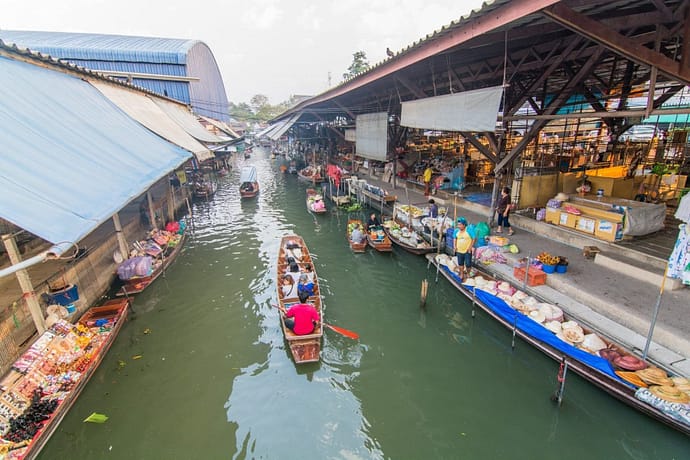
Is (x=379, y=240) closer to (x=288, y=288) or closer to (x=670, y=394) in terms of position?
(x=288, y=288)

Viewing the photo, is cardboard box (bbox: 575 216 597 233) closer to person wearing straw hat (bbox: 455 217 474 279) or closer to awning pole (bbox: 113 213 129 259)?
person wearing straw hat (bbox: 455 217 474 279)

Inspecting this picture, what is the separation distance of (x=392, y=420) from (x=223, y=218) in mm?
17563

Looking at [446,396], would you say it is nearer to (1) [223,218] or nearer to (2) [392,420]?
(2) [392,420]

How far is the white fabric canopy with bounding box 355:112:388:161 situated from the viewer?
2019 centimetres

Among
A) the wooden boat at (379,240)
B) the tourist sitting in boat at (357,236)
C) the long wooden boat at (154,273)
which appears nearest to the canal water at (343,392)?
the long wooden boat at (154,273)

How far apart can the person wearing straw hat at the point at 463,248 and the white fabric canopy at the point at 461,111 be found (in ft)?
10.8

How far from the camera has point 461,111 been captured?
11.0 metres

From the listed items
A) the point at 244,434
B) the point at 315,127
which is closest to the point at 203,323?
the point at 244,434

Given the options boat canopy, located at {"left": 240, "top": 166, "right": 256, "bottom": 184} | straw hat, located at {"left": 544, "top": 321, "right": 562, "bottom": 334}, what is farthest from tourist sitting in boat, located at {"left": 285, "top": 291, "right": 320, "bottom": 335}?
boat canopy, located at {"left": 240, "top": 166, "right": 256, "bottom": 184}

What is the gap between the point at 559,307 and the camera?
8414mm

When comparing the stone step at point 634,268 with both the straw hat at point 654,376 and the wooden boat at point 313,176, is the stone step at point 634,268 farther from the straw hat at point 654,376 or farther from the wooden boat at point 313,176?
the wooden boat at point 313,176

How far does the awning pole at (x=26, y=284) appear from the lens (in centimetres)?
650

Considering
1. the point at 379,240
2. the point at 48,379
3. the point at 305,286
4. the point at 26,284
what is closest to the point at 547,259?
the point at 379,240

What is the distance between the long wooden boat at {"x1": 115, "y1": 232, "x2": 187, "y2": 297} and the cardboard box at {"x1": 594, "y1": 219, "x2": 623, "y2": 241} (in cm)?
1537
